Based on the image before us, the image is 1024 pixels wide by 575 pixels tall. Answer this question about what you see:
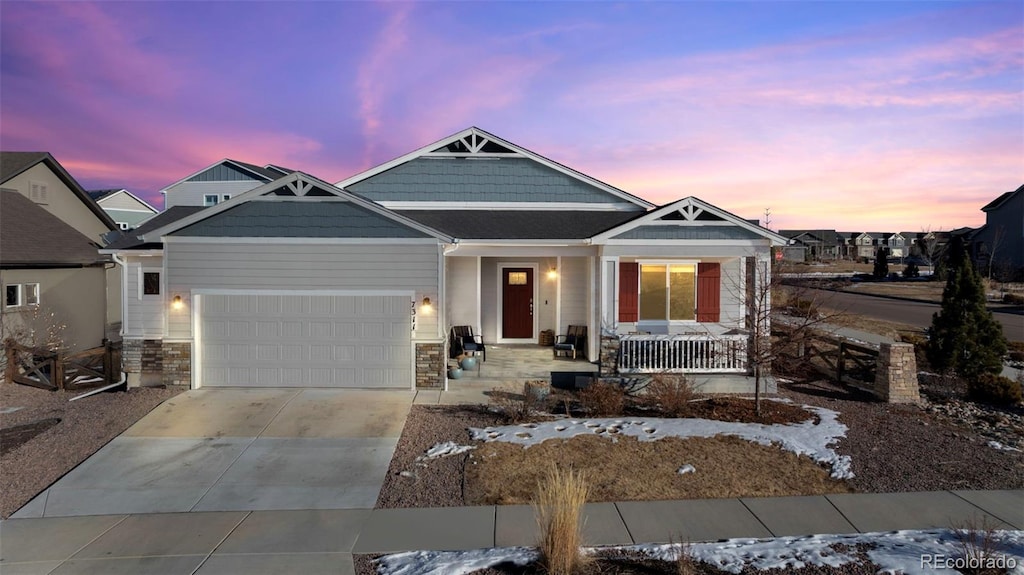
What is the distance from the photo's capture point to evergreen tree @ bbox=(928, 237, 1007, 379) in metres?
12.0

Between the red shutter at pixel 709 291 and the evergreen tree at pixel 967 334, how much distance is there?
465 centimetres

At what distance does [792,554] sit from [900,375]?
7.37m

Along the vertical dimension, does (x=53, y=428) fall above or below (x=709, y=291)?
below

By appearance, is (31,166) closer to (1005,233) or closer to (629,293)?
(629,293)

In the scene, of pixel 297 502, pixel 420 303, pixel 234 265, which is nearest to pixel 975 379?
pixel 420 303

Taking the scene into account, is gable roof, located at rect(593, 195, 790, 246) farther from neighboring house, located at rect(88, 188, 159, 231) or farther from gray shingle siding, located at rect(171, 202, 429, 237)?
neighboring house, located at rect(88, 188, 159, 231)

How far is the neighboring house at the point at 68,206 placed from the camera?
1795cm

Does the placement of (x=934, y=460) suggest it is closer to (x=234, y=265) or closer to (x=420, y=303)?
(x=420, y=303)

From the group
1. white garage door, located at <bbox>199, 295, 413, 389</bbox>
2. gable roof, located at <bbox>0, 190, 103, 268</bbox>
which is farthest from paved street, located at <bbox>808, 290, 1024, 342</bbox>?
gable roof, located at <bbox>0, 190, 103, 268</bbox>

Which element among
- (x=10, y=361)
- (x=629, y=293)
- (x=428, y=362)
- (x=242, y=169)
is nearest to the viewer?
(x=428, y=362)

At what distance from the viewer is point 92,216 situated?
2319 cm

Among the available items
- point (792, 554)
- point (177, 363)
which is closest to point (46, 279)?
point (177, 363)

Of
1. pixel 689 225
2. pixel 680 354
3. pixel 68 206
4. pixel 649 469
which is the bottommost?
pixel 649 469

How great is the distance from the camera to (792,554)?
17.4 feet
